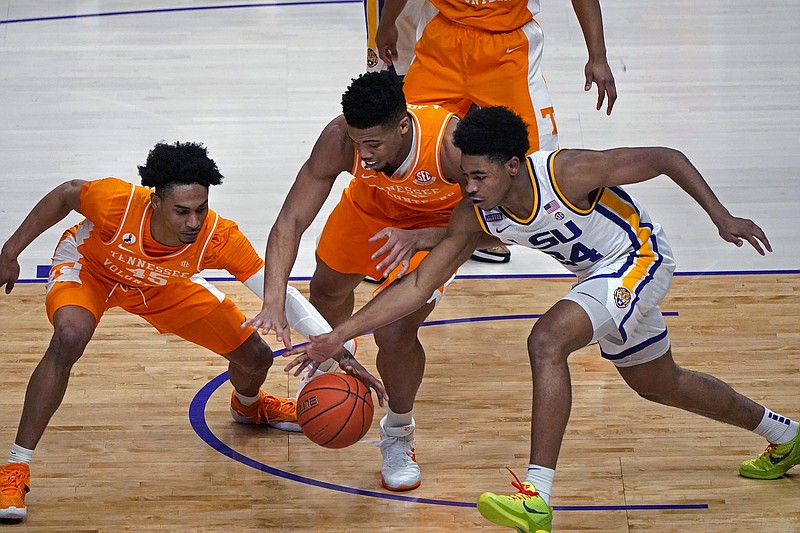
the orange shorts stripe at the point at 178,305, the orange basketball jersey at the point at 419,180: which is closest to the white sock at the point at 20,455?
the orange shorts stripe at the point at 178,305

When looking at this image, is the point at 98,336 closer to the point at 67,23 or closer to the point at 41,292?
the point at 41,292

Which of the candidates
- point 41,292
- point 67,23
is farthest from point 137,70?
point 41,292

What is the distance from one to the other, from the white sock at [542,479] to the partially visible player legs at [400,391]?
3.15ft

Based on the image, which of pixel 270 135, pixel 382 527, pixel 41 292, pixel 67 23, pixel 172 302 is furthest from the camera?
pixel 67 23

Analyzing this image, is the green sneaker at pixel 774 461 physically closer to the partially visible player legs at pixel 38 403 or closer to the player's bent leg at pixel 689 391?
the player's bent leg at pixel 689 391

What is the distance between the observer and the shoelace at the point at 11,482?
4.71m

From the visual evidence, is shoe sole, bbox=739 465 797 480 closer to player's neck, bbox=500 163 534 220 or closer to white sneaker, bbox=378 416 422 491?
white sneaker, bbox=378 416 422 491

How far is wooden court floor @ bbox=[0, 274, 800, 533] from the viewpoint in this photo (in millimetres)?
4875

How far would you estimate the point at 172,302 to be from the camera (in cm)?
514

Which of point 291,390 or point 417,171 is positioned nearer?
point 417,171

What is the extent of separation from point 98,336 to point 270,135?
2510 millimetres

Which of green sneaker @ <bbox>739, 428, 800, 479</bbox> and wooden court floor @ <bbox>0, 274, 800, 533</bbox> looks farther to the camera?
green sneaker @ <bbox>739, 428, 800, 479</bbox>

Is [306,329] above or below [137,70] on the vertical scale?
above

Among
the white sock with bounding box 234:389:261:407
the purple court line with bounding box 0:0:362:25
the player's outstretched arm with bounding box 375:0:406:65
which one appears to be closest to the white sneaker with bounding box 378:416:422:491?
the white sock with bounding box 234:389:261:407
